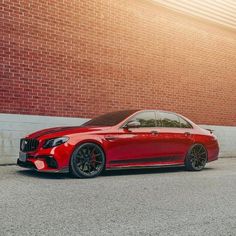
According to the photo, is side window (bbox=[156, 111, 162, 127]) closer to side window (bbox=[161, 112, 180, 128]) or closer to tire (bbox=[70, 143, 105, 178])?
side window (bbox=[161, 112, 180, 128])

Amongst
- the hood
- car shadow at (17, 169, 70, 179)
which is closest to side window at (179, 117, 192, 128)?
the hood

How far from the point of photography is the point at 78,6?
41.8ft

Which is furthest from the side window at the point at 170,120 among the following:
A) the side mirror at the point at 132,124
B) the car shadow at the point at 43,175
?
the car shadow at the point at 43,175

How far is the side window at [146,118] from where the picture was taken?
31.1ft

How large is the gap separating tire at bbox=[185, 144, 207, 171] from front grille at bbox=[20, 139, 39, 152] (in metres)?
3.49

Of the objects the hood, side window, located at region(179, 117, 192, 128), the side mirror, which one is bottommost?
the hood

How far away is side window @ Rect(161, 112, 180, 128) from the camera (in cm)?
996

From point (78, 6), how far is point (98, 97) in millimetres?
2537

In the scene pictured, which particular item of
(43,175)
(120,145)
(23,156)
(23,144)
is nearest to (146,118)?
(120,145)

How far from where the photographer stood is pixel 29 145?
8484mm

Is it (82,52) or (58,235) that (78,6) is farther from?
(58,235)

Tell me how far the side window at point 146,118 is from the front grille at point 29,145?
2103 millimetres

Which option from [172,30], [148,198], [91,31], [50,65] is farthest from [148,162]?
[172,30]

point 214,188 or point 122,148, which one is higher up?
point 122,148
